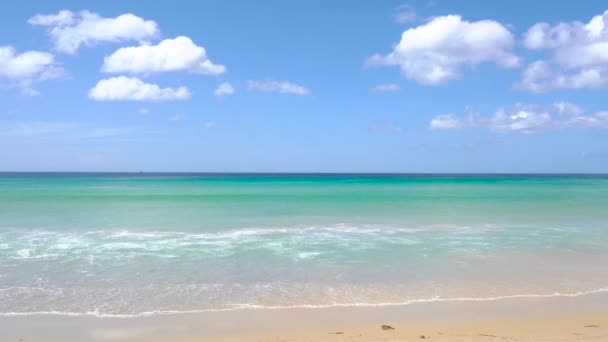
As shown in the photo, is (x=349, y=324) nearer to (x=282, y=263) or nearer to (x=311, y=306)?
(x=311, y=306)

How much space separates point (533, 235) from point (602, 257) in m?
4.01

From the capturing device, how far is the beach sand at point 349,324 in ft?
22.5

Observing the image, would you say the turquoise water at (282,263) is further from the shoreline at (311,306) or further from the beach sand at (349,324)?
the beach sand at (349,324)

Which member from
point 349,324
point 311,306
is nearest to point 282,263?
point 311,306

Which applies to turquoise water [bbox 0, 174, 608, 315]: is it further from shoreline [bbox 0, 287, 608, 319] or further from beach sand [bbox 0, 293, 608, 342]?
beach sand [bbox 0, 293, 608, 342]

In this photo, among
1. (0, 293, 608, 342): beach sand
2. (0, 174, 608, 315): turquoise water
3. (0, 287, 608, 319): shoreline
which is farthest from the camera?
(0, 174, 608, 315): turquoise water

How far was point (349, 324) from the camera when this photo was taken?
7.45 metres

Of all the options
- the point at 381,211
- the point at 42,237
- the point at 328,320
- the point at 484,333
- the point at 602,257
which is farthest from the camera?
the point at 381,211

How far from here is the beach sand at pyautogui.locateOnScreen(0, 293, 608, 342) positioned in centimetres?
686

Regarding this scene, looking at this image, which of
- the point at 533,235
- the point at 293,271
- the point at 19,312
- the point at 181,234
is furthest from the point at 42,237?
the point at 533,235

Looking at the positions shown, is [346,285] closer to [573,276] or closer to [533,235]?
[573,276]

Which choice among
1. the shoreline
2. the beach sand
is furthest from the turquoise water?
the beach sand

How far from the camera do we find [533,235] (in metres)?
16.7

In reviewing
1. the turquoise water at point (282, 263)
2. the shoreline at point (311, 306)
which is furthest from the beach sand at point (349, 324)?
the turquoise water at point (282, 263)
